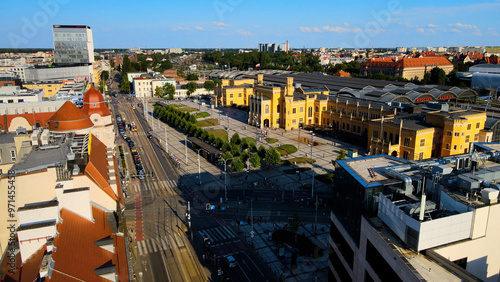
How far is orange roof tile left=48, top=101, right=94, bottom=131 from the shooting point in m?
46.5

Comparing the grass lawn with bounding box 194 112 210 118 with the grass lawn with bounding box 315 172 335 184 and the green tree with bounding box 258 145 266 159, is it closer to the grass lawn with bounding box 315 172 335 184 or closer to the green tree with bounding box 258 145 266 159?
the green tree with bounding box 258 145 266 159

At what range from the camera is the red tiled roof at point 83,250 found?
2125 cm

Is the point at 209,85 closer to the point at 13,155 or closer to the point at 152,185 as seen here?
the point at 152,185

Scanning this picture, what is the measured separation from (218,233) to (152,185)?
2130 cm

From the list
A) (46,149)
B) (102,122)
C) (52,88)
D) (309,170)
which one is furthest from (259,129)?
(52,88)

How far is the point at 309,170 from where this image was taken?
65.1m

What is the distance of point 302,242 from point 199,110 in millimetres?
93338

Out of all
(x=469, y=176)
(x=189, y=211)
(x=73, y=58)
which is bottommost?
(x=189, y=211)

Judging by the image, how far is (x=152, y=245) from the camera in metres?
41.4

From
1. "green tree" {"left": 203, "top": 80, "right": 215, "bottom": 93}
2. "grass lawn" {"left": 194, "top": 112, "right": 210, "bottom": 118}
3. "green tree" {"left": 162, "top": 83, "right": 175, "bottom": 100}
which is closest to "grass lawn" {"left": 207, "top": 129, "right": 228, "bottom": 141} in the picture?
"grass lawn" {"left": 194, "top": 112, "right": 210, "bottom": 118}

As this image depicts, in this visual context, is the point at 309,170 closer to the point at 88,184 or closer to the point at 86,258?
the point at 88,184

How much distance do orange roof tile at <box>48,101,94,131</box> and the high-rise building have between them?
14171 cm

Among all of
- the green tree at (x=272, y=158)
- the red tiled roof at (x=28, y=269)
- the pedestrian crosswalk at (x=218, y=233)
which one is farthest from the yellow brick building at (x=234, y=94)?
Result: the red tiled roof at (x=28, y=269)

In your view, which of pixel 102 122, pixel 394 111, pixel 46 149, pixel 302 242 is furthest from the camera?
pixel 394 111
